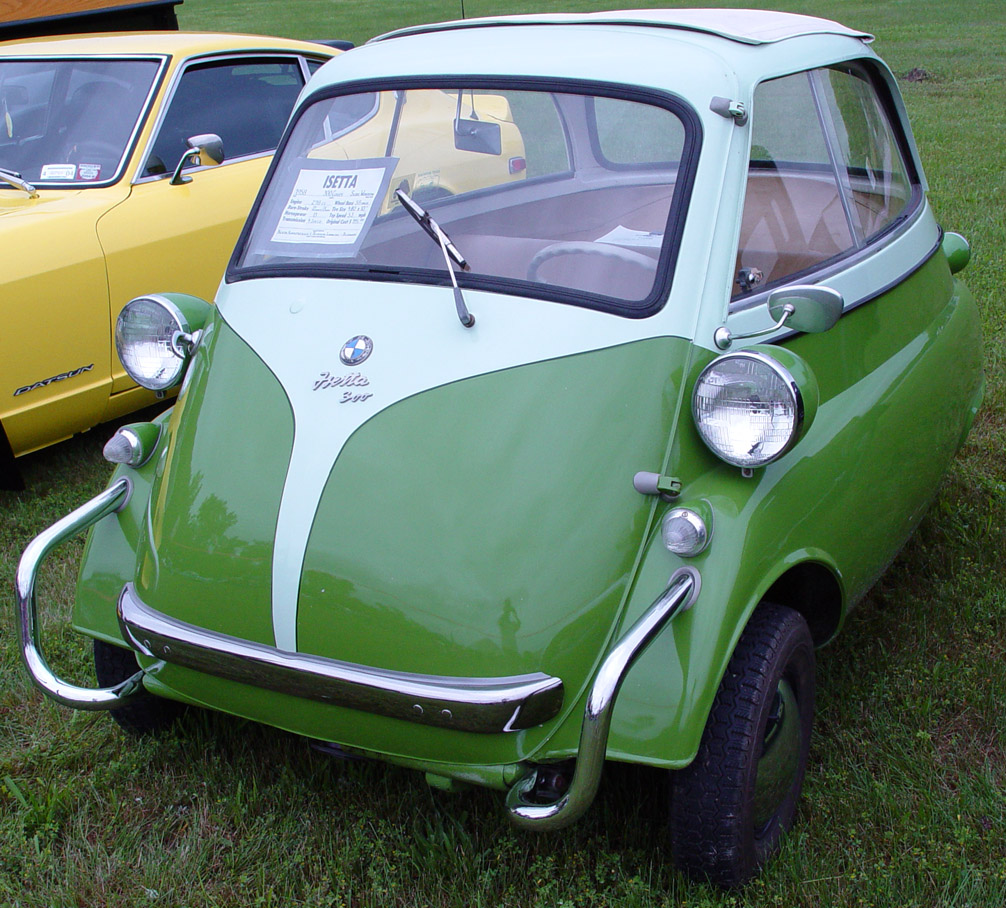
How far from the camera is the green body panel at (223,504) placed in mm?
2119

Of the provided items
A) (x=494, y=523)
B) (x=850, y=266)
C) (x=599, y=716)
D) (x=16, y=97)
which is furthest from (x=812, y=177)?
(x=16, y=97)

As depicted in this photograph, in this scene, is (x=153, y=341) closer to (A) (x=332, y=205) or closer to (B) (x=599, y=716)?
(A) (x=332, y=205)

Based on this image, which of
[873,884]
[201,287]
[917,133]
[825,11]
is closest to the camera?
[873,884]

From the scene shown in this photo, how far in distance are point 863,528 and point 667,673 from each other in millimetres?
783

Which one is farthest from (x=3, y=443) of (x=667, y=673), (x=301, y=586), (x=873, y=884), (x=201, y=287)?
(x=873, y=884)

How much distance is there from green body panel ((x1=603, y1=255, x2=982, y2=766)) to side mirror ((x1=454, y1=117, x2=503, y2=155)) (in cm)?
105

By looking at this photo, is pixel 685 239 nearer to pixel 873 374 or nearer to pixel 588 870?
pixel 873 374

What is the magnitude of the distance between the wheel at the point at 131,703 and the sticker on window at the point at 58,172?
8.35ft

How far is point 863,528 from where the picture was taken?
2506 mm

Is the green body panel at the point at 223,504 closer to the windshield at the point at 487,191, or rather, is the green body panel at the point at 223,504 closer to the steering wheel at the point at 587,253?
the windshield at the point at 487,191

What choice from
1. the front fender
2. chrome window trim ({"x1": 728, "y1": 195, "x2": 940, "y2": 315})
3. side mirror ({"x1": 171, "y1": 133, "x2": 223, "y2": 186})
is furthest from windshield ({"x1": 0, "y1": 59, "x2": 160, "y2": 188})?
chrome window trim ({"x1": 728, "y1": 195, "x2": 940, "y2": 315})

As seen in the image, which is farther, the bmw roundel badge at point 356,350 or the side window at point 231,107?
the side window at point 231,107

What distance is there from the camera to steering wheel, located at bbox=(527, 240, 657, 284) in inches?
92.1

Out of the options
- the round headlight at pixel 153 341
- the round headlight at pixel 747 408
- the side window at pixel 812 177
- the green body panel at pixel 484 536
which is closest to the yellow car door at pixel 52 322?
the round headlight at pixel 153 341
